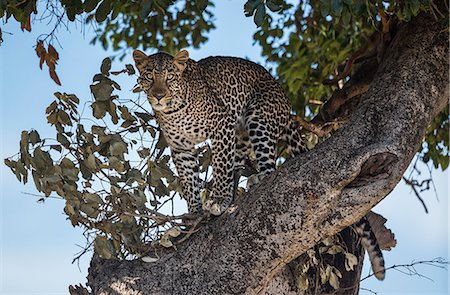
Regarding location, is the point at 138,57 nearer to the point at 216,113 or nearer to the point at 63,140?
the point at 216,113

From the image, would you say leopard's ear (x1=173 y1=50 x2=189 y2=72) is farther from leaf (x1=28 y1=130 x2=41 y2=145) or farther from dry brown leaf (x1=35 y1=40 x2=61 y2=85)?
leaf (x1=28 y1=130 x2=41 y2=145)

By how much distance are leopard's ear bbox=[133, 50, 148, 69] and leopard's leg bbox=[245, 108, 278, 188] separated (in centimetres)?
106

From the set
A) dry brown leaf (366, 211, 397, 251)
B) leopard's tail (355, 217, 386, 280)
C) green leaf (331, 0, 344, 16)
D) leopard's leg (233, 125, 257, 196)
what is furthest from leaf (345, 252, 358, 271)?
green leaf (331, 0, 344, 16)

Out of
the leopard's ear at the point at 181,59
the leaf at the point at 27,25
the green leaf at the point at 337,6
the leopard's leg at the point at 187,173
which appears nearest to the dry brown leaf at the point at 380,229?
the leopard's leg at the point at 187,173

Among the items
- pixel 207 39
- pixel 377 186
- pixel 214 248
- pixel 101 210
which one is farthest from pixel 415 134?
pixel 207 39

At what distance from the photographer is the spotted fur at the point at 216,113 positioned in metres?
7.79

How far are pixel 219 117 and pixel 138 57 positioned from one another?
2.74 feet

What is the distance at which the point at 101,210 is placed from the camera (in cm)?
687

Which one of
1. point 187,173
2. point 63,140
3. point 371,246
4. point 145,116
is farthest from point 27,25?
point 371,246

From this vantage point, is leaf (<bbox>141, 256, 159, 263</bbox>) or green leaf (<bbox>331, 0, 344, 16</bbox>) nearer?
green leaf (<bbox>331, 0, 344, 16</bbox>)

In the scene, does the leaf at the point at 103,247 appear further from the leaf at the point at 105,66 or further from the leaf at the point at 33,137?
the leaf at the point at 105,66

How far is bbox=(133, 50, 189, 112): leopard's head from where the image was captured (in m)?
7.68

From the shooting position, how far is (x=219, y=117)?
26.2ft

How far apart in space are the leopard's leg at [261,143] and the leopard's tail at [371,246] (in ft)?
2.91
